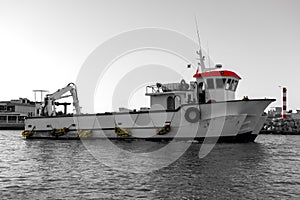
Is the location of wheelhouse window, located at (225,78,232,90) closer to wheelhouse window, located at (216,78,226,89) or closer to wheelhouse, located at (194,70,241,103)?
wheelhouse, located at (194,70,241,103)

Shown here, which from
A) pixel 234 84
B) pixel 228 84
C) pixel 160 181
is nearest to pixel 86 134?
pixel 228 84

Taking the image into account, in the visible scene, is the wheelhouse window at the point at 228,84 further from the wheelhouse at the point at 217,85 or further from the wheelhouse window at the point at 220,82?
the wheelhouse window at the point at 220,82

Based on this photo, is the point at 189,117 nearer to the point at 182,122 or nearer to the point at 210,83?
the point at 182,122

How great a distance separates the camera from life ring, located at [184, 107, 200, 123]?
82.3 feet

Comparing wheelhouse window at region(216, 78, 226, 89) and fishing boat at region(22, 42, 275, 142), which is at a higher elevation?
wheelhouse window at region(216, 78, 226, 89)

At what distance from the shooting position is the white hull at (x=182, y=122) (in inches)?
954

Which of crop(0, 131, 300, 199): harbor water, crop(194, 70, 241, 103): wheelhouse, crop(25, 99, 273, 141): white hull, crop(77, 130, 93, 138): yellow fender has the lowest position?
crop(77, 130, 93, 138): yellow fender

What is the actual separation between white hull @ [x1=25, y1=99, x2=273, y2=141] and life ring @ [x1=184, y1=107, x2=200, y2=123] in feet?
0.82

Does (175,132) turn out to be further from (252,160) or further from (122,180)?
(122,180)

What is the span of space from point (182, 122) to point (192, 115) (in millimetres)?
1345

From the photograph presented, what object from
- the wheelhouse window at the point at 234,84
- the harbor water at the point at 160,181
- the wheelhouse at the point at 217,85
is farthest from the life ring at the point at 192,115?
the harbor water at the point at 160,181

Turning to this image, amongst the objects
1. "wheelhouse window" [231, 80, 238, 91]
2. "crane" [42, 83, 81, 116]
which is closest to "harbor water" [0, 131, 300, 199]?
"wheelhouse window" [231, 80, 238, 91]

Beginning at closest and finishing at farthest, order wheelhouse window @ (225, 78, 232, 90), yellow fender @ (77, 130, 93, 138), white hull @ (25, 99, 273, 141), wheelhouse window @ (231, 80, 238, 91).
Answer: white hull @ (25, 99, 273, 141), wheelhouse window @ (225, 78, 232, 90), wheelhouse window @ (231, 80, 238, 91), yellow fender @ (77, 130, 93, 138)

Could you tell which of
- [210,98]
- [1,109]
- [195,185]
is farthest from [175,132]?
[1,109]
